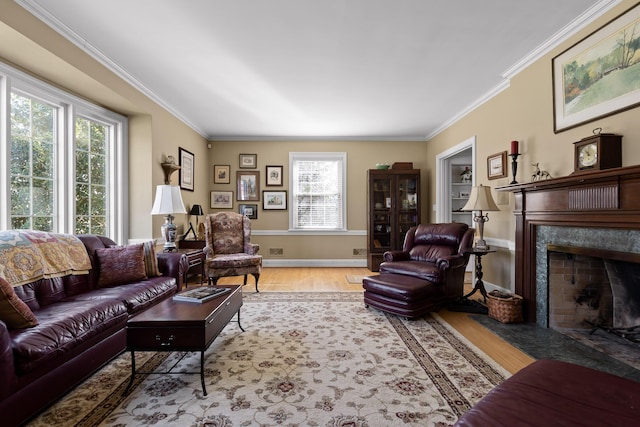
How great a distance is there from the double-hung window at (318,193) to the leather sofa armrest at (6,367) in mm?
4850

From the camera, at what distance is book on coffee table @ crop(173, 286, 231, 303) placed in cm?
226

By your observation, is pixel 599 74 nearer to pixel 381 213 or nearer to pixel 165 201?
pixel 381 213

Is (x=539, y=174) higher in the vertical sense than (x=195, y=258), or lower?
higher

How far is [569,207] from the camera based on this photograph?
2518 millimetres

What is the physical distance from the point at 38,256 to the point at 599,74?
4480mm

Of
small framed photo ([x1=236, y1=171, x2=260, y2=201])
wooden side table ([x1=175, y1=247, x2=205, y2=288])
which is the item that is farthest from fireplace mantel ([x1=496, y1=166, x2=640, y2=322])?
small framed photo ([x1=236, y1=171, x2=260, y2=201])

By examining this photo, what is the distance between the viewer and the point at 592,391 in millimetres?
1085

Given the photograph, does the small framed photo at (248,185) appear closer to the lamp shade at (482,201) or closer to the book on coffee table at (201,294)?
the book on coffee table at (201,294)

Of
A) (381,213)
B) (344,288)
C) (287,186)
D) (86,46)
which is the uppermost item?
(86,46)

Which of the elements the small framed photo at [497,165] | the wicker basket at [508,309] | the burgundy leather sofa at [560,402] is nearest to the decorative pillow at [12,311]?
the burgundy leather sofa at [560,402]

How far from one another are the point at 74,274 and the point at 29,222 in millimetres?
891

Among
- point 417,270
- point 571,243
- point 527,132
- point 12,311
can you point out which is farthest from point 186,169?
point 571,243

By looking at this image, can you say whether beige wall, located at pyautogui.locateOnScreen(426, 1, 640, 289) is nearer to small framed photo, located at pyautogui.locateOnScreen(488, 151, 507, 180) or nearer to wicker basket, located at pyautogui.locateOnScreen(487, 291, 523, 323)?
small framed photo, located at pyautogui.locateOnScreen(488, 151, 507, 180)

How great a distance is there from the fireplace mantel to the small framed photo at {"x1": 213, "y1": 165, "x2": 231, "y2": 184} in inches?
193
